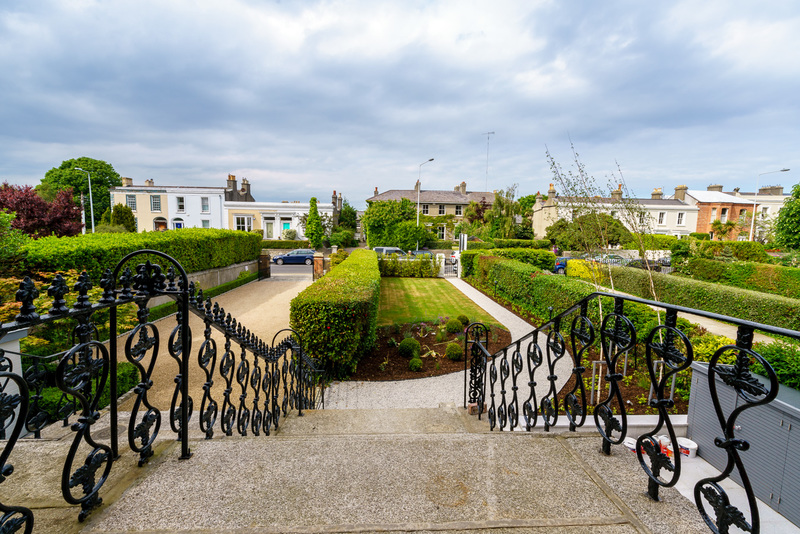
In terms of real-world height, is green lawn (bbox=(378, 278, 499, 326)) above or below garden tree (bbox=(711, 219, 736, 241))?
below

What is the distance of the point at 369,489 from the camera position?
2104 millimetres

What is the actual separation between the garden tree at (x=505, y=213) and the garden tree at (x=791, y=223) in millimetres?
17893

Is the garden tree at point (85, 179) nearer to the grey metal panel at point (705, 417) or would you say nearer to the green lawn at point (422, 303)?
the green lawn at point (422, 303)

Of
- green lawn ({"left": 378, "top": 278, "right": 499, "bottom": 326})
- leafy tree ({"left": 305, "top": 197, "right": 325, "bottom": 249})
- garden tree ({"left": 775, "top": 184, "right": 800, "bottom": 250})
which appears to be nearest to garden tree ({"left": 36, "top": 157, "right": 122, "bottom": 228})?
leafy tree ({"left": 305, "top": 197, "right": 325, "bottom": 249})

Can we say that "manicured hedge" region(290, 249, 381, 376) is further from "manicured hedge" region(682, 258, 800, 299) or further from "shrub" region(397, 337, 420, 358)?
"manicured hedge" region(682, 258, 800, 299)

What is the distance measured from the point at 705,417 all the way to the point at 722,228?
48.8 meters

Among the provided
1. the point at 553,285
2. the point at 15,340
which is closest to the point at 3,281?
the point at 15,340

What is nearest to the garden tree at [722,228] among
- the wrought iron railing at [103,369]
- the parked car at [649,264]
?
the parked car at [649,264]

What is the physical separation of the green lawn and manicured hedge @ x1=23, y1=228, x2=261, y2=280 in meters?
7.54

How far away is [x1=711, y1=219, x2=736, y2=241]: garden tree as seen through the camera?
41812mm

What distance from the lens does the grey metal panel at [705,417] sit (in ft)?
16.6

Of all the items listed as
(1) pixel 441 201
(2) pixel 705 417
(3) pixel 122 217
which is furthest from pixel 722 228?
(3) pixel 122 217

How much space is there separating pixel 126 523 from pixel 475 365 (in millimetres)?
4851

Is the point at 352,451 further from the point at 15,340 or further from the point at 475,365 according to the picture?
the point at 15,340
